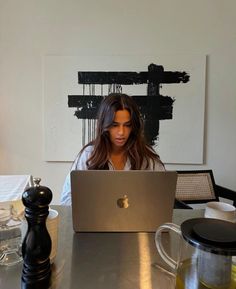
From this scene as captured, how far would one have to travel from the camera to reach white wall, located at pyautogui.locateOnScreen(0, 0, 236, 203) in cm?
249

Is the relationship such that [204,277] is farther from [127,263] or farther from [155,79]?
[155,79]

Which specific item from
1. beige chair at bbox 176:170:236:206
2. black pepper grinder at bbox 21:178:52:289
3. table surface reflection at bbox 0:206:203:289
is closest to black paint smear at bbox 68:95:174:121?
beige chair at bbox 176:170:236:206

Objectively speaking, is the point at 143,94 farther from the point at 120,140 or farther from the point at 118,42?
the point at 120,140

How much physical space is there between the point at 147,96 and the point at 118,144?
107cm

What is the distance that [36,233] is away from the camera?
0.69 m

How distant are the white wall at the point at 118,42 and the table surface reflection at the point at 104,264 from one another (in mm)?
1752

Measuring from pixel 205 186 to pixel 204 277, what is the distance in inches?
64.3

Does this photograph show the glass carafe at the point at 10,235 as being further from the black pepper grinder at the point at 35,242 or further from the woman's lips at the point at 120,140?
the woman's lips at the point at 120,140

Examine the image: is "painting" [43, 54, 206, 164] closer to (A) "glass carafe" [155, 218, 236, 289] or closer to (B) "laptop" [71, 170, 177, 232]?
(B) "laptop" [71, 170, 177, 232]

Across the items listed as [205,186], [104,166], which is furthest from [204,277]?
[205,186]

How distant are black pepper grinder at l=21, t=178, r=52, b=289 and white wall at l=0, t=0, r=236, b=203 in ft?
6.64

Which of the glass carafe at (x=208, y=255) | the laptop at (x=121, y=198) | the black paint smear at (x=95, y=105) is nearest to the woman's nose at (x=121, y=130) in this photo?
the laptop at (x=121, y=198)

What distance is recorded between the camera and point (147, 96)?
2533 mm

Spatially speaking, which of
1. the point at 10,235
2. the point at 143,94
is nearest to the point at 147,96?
the point at 143,94
